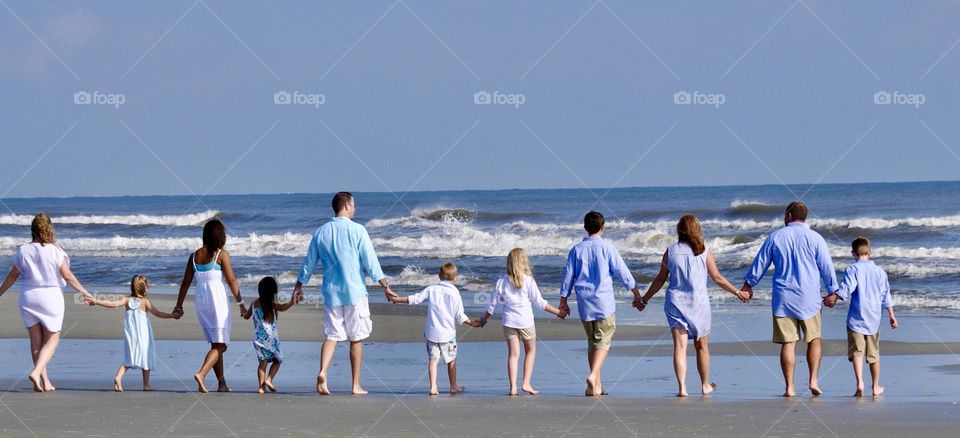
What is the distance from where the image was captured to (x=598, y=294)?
8.63 m

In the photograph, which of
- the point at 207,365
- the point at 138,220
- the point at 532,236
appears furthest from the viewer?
the point at 138,220

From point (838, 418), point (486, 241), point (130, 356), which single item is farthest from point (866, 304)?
point (486, 241)

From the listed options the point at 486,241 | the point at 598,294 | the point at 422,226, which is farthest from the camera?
the point at 422,226

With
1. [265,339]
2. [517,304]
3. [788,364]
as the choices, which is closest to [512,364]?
[517,304]

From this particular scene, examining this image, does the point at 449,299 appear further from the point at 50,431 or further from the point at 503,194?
the point at 503,194

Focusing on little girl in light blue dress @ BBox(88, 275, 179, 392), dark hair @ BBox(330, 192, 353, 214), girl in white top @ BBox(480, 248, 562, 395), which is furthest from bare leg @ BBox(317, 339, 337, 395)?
little girl in light blue dress @ BBox(88, 275, 179, 392)

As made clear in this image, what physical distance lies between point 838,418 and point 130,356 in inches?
202

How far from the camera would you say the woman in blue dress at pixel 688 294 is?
27.5 feet

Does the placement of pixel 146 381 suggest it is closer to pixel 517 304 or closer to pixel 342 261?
pixel 342 261

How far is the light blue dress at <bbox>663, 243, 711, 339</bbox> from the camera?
8.40 metres

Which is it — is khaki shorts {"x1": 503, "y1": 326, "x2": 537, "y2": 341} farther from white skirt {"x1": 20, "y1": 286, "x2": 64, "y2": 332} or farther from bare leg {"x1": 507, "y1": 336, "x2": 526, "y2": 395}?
white skirt {"x1": 20, "y1": 286, "x2": 64, "y2": 332}

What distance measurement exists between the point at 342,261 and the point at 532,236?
2583 cm

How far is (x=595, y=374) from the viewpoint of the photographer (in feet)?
27.8

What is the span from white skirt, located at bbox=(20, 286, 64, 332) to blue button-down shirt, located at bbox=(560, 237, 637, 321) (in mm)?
3695
